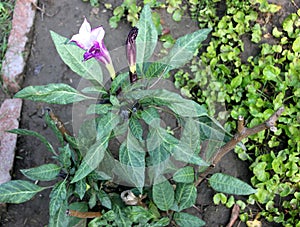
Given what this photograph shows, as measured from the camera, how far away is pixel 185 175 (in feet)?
6.71

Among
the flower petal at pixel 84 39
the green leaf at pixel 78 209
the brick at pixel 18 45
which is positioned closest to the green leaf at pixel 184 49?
the flower petal at pixel 84 39

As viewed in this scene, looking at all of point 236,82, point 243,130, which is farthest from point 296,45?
point 243,130

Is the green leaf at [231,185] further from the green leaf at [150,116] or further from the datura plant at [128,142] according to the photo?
the green leaf at [150,116]

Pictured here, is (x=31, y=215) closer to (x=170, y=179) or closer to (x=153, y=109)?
(x=170, y=179)

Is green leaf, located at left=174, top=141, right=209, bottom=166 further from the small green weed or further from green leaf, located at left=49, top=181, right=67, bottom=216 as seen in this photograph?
the small green weed

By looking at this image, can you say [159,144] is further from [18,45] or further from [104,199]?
[18,45]

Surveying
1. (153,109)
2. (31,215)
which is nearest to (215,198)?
(153,109)

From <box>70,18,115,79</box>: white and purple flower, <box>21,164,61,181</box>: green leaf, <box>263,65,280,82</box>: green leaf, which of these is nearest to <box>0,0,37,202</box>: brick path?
<box>21,164,61,181</box>: green leaf

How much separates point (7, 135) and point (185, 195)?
3.63ft

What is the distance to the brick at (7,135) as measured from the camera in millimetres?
2463

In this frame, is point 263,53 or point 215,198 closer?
point 215,198

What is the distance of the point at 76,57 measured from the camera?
1.80 metres

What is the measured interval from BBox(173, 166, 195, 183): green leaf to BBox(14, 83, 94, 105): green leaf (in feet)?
1.98

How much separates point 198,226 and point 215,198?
0.24m
